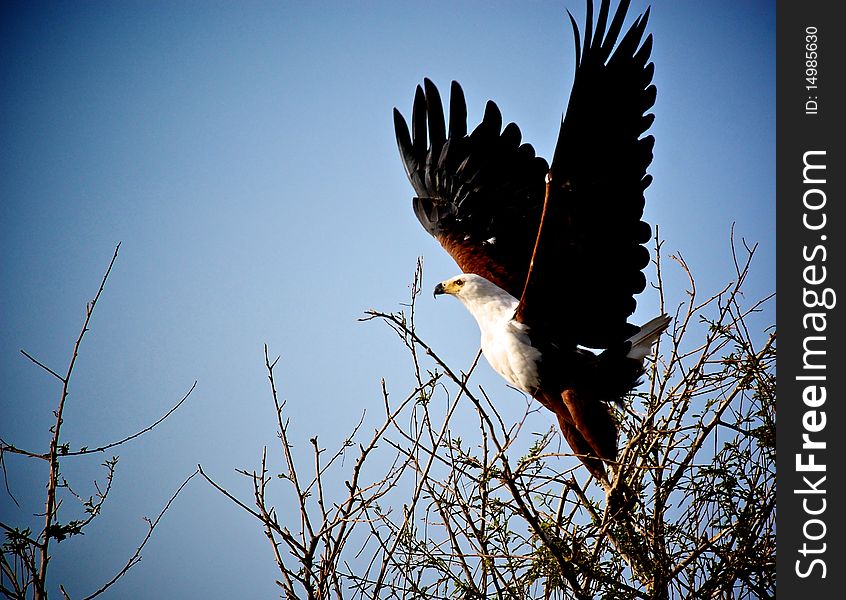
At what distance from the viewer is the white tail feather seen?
10.1ft

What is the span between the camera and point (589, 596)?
6.88 feet

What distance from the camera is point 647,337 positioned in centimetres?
309

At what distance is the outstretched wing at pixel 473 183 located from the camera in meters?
4.00

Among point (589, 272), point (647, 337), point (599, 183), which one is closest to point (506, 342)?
point (589, 272)

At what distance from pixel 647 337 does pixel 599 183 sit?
0.74 meters

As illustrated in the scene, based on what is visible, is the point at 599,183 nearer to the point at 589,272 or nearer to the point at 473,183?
the point at 589,272

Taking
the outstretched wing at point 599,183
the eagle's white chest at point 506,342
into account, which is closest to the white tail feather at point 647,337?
the outstretched wing at point 599,183
